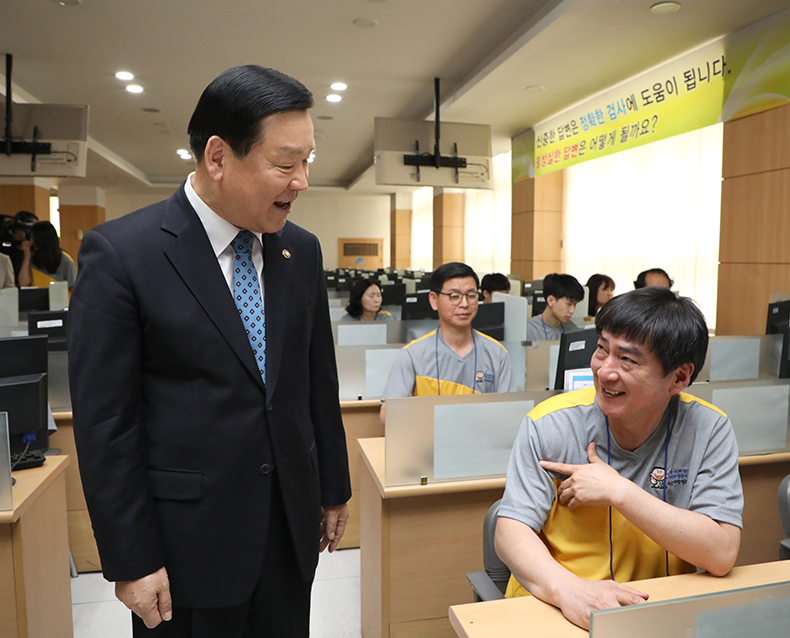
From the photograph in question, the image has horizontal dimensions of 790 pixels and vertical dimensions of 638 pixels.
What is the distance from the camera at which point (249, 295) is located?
108 centimetres

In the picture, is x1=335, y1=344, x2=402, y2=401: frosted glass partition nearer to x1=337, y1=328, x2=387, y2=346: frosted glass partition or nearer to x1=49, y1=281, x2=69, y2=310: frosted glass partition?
x1=337, y1=328, x2=387, y2=346: frosted glass partition

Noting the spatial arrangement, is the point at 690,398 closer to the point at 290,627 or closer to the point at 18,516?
the point at 290,627

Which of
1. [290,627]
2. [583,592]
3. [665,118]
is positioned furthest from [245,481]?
[665,118]

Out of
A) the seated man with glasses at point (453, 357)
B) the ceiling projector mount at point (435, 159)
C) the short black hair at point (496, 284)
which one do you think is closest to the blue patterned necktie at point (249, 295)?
the seated man with glasses at point (453, 357)

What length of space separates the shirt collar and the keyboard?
52.3 inches

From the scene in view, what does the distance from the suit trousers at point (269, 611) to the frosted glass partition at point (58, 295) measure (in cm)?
436

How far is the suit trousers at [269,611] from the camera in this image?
108cm

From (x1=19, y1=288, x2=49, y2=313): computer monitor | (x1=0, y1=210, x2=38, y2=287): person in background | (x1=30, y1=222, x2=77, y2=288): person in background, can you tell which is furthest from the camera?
(x1=0, y1=210, x2=38, y2=287): person in background

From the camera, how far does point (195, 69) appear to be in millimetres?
5848

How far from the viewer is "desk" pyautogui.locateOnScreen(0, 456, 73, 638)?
5.49 ft

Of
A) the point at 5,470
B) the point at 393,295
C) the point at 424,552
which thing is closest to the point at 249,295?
the point at 5,470

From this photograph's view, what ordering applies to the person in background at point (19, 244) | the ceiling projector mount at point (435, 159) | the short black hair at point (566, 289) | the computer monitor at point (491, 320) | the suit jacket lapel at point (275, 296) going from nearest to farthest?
the suit jacket lapel at point (275, 296), the computer monitor at point (491, 320), the short black hair at point (566, 289), the person in background at point (19, 244), the ceiling projector mount at point (435, 159)

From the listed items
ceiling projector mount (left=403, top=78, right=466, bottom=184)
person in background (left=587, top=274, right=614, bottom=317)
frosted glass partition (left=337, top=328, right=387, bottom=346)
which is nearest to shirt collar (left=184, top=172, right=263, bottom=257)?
frosted glass partition (left=337, top=328, right=387, bottom=346)

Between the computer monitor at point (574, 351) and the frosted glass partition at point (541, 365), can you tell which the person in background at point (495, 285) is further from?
the computer monitor at point (574, 351)
